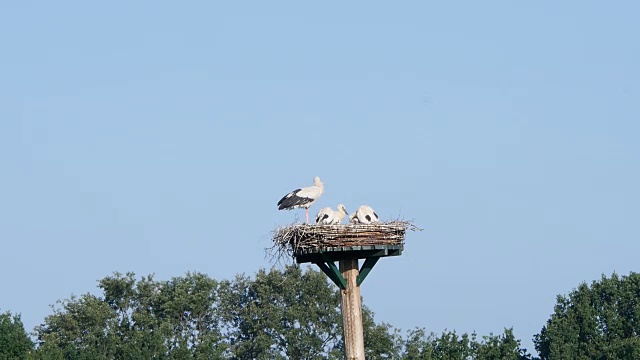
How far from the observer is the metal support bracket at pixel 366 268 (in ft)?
97.8

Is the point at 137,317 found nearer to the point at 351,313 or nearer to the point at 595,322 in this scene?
the point at 595,322

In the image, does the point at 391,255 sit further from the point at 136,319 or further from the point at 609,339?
the point at 136,319

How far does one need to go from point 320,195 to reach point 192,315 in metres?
47.6

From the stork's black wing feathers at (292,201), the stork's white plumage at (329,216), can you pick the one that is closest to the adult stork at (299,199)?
the stork's black wing feathers at (292,201)

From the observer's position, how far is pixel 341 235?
30.0 metres

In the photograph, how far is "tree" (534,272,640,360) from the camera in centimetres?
6900

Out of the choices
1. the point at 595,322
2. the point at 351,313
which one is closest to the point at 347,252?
the point at 351,313

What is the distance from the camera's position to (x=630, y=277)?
72.9 m

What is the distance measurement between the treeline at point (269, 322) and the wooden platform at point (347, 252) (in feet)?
114

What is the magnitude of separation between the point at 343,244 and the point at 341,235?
0.22m

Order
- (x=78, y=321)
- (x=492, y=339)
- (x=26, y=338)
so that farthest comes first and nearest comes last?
1. (x=78, y=321)
2. (x=492, y=339)
3. (x=26, y=338)

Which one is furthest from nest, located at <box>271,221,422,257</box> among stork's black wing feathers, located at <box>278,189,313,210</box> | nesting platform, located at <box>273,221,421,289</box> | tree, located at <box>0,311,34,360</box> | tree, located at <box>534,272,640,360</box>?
tree, located at <box>534,272,640,360</box>

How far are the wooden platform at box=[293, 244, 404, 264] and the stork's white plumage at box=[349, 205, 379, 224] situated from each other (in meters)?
0.70

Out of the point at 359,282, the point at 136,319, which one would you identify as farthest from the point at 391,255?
the point at 136,319
